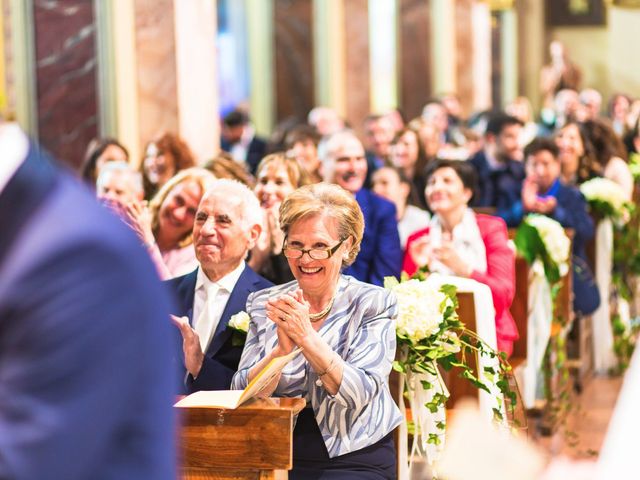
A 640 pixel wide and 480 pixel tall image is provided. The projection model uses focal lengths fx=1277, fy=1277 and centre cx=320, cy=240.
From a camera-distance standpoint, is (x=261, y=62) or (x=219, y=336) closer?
(x=219, y=336)

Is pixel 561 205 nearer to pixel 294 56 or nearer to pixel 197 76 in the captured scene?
pixel 197 76

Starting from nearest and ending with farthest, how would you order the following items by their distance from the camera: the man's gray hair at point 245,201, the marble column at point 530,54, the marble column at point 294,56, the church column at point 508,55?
the man's gray hair at point 245,201, the marble column at point 294,56, the church column at point 508,55, the marble column at point 530,54

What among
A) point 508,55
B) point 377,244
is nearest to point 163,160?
point 377,244

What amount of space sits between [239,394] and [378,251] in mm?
2714

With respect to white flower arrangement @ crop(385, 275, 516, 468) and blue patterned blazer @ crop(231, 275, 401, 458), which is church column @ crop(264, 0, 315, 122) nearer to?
white flower arrangement @ crop(385, 275, 516, 468)

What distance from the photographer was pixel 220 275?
489 cm

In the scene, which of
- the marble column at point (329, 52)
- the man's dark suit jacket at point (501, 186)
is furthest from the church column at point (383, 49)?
the man's dark suit jacket at point (501, 186)

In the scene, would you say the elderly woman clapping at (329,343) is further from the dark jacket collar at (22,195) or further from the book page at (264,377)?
the dark jacket collar at (22,195)

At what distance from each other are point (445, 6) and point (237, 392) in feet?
49.9

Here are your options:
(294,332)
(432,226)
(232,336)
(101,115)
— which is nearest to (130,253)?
(294,332)

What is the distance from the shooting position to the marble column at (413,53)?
18062 mm

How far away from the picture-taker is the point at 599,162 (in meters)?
10.8

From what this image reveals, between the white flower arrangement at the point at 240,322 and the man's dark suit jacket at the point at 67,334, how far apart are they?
3.08 metres

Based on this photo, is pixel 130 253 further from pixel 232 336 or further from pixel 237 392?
pixel 232 336
